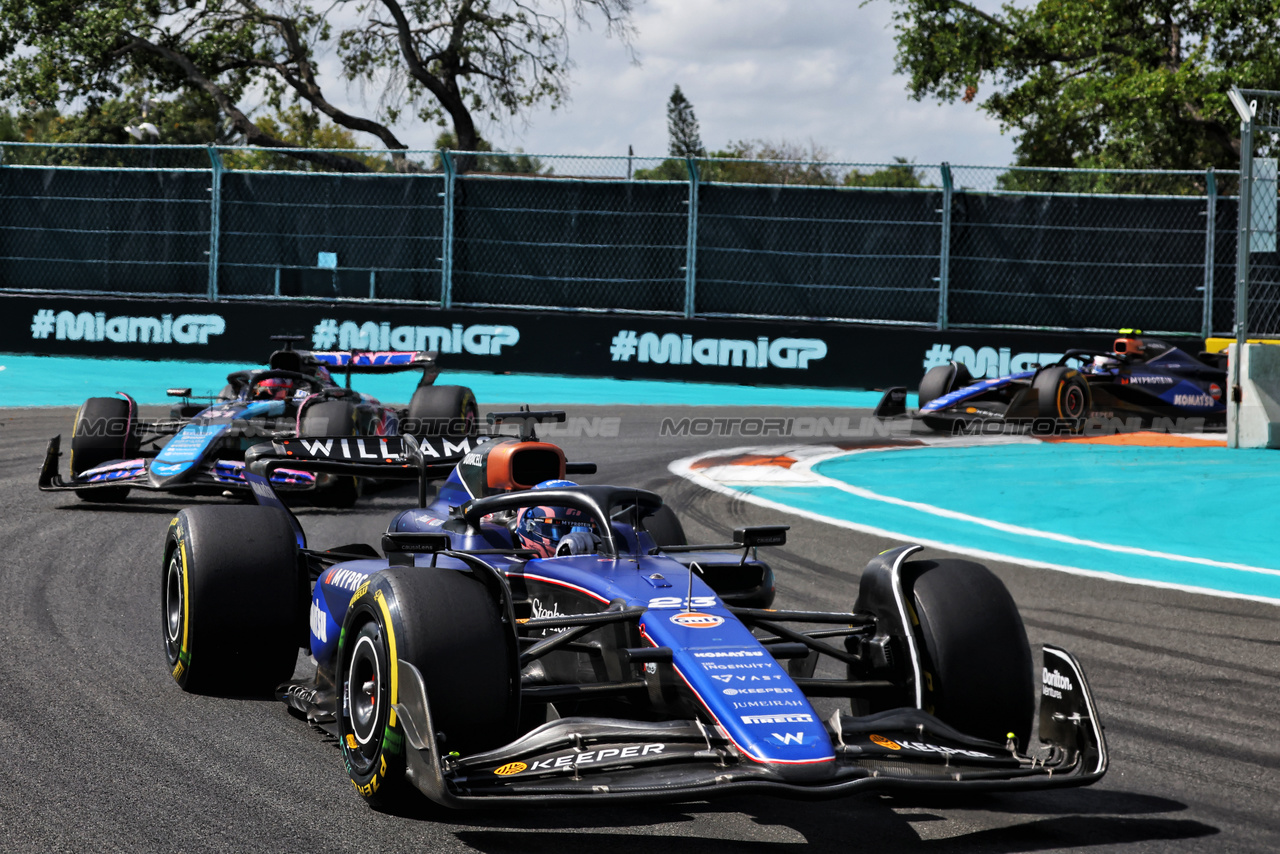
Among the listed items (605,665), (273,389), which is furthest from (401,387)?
(605,665)

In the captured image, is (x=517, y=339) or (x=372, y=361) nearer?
(x=372, y=361)

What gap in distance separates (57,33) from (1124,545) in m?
28.4

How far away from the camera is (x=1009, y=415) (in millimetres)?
13648

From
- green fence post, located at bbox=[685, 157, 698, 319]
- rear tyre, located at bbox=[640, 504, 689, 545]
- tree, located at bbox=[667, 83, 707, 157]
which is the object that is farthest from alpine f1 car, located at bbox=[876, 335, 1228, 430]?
tree, located at bbox=[667, 83, 707, 157]

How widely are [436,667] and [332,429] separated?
20.8 feet

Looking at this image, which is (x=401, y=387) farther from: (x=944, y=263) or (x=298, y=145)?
(x=298, y=145)

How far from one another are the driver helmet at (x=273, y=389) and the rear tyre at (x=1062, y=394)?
7340 millimetres

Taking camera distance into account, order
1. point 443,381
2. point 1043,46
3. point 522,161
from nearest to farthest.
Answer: point 443,381, point 522,161, point 1043,46

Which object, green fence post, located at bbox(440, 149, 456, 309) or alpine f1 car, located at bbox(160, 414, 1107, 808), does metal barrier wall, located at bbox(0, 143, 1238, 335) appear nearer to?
green fence post, located at bbox(440, 149, 456, 309)

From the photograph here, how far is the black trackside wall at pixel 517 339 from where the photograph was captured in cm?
1869

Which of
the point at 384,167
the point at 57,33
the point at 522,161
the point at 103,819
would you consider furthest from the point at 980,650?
the point at 384,167

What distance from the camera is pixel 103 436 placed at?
9.90 meters

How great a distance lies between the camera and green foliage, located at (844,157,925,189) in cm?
1770

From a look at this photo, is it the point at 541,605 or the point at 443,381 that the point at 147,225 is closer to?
the point at 443,381
